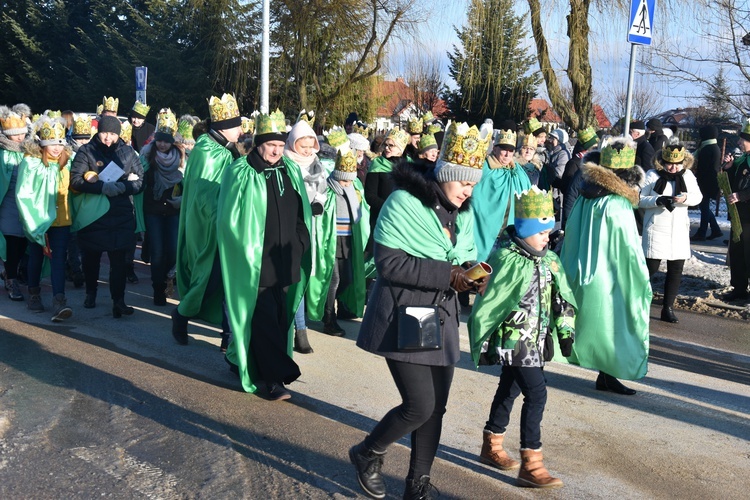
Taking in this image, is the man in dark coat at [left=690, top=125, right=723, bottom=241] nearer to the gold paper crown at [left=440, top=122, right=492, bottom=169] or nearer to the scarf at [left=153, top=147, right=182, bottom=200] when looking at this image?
the scarf at [left=153, top=147, right=182, bottom=200]

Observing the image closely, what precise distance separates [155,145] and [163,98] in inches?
977

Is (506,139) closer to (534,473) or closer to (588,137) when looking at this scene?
(588,137)

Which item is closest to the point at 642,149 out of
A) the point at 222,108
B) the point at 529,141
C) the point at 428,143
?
the point at 529,141

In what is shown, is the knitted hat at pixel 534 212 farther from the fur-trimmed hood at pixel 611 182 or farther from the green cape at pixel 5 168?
the green cape at pixel 5 168

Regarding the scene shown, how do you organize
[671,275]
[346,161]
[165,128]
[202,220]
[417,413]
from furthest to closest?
[165,128]
[671,275]
[346,161]
[202,220]
[417,413]

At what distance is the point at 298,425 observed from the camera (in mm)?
5527

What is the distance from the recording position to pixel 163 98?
33.1 meters

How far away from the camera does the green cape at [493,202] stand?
28.0ft

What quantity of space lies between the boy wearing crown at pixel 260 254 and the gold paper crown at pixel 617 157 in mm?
2205

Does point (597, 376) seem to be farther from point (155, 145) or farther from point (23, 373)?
point (155, 145)

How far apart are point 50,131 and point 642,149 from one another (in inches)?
325

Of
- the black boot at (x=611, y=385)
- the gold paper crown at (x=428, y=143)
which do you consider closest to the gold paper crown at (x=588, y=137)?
the gold paper crown at (x=428, y=143)

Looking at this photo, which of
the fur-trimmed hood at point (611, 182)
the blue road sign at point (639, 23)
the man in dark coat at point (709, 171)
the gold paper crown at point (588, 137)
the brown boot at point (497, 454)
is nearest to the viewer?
the brown boot at point (497, 454)

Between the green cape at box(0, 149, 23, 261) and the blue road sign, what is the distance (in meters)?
7.08
